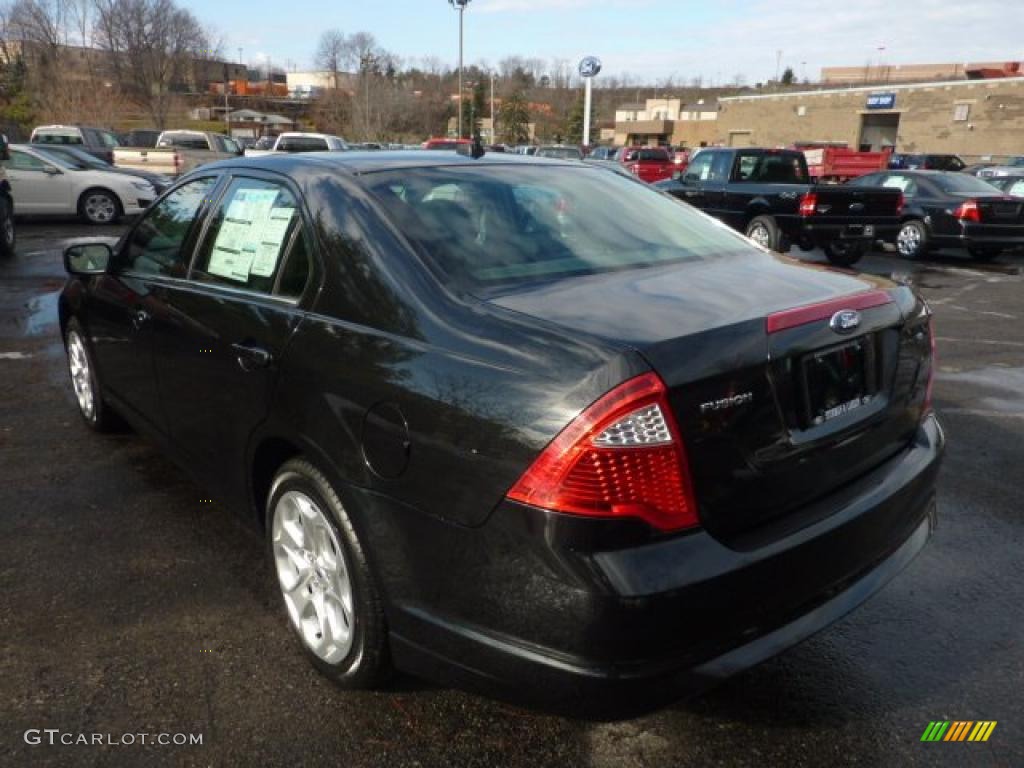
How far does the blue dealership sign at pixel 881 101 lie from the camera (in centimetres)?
5612

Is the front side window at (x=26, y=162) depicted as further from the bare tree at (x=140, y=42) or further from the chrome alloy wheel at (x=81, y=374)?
the bare tree at (x=140, y=42)

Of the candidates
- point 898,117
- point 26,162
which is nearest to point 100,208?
point 26,162

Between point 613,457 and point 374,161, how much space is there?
167 centimetres

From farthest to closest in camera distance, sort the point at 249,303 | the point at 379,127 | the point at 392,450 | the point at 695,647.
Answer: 1. the point at 379,127
2. the point at 249,303
3. the point at 392,450
4. the point at 695,647

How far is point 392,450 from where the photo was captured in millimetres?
2176

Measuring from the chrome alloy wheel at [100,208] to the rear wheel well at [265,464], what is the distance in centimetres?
1549

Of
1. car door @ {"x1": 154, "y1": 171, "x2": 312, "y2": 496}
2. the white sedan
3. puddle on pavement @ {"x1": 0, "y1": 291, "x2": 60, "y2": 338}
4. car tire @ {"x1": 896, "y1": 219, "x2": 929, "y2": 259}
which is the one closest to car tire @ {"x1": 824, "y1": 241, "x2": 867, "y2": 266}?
car tire @ {"x1": 896, "y1": 219, "x2": 929, "y2": 259}

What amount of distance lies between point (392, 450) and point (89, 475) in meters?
2.80

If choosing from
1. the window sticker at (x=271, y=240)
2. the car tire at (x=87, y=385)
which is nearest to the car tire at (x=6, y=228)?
the car tire at (x=87, y=385)

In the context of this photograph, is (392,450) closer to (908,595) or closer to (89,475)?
(908,595)

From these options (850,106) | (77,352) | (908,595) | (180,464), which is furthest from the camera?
(850,106)

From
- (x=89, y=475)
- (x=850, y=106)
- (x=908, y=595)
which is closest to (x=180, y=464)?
(x=89, y=475)

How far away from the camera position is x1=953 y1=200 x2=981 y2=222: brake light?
13.5m

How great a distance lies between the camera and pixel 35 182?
15.6m
